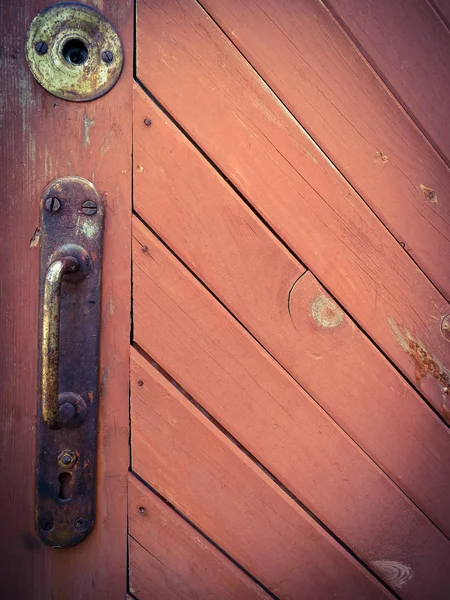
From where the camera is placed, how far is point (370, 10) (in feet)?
2.45

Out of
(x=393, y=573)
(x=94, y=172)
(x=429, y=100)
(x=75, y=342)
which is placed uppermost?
(x=429, y=100)

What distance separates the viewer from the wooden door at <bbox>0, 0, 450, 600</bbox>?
0.70 m

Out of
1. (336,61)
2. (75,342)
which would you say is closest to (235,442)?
(75,342)

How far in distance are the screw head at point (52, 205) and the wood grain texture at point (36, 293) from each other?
0.02m

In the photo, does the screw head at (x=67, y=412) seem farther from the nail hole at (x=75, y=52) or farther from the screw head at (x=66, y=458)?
the nail hole at (x=75, y=52)

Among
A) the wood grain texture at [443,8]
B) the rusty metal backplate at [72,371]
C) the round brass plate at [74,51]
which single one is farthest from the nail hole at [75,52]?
the wood grain texture at [443,8]

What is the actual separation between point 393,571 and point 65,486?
2.05 feet

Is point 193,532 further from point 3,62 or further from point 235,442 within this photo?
point 3,62

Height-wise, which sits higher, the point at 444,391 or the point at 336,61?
the point at 336,61

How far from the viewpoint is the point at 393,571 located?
2.77 ft

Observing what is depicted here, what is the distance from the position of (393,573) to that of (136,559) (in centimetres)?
48

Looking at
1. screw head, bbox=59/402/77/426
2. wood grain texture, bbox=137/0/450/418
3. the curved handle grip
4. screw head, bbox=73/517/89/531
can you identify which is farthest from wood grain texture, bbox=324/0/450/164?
screw head, bbox=73/517/89/531

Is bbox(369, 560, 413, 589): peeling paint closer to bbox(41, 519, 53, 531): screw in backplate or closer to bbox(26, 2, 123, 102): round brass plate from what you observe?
bbox(41, 519, 53, 531): screw in backplate

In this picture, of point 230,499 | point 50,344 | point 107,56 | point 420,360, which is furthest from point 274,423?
point 107,56
